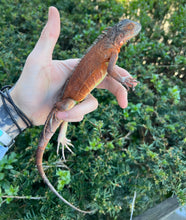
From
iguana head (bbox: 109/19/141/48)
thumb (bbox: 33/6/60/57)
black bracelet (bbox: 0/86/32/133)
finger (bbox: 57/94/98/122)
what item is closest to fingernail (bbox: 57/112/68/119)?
finger (bbox: 57/94/98/122)

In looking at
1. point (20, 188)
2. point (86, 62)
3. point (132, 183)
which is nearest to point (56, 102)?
point (86, 62)

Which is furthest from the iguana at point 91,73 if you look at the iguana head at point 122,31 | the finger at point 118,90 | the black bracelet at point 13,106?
the black bracelet at point 13,106

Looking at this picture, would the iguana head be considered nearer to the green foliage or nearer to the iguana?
the iguana

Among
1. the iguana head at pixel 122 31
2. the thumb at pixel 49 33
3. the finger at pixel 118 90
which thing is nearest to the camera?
the thumb at pixel 49 33

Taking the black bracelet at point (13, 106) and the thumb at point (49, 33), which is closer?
the thumb at point (49, 33)

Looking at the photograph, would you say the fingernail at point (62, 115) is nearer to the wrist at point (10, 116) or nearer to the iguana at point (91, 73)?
the iguana at point (91, 73)

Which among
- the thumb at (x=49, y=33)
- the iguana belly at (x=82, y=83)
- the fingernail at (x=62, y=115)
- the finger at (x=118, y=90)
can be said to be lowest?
the fingernail at (x=62, y=115)
